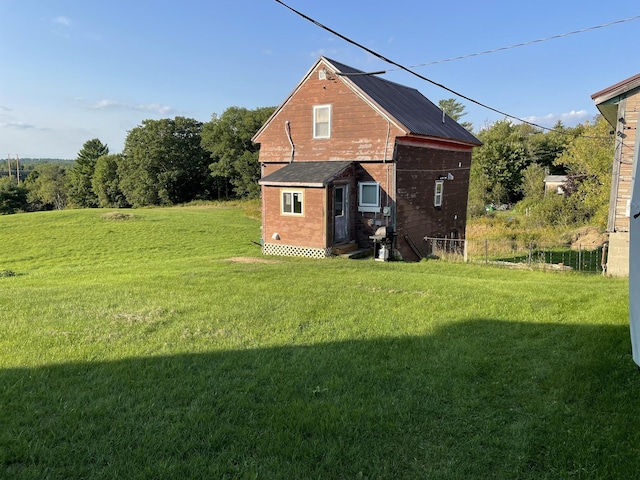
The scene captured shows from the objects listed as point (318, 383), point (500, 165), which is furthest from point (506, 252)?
point (500, 165)

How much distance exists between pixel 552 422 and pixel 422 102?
69.2 ft

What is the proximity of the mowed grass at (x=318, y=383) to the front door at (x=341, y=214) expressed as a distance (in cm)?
716

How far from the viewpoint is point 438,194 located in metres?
20.1

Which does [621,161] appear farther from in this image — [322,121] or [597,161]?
[597,161]

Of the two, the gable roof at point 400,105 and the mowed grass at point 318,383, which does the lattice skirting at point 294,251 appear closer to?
the gable roof at point 400,105

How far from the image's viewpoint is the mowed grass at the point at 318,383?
3.42 meters

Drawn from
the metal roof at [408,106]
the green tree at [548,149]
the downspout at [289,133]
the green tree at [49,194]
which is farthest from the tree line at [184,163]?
the downspout at [289,133]

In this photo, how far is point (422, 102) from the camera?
22906 millimetres

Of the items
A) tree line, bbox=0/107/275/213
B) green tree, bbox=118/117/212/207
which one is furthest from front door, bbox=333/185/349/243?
green tree, bbox=118/117/212/207

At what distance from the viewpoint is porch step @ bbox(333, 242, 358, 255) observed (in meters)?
16.3

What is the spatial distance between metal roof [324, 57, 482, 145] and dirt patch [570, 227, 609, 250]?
25.4 feet

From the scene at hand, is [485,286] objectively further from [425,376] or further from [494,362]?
[425,376]

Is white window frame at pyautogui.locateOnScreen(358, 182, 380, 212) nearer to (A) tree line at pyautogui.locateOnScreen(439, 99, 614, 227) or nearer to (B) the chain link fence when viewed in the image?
(B) the chain link fence

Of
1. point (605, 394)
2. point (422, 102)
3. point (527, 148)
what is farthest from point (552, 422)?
point (527, 148)
